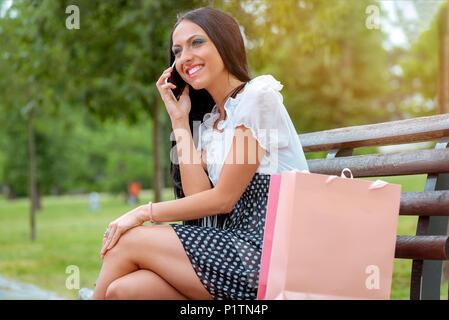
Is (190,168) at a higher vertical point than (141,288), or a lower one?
higher

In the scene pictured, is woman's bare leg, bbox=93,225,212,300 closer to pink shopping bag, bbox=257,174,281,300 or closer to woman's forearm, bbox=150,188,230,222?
woman's forearm, bbox=150,188,230,222

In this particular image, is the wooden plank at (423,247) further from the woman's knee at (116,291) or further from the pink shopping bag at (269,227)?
the woman's knee at (116,291)

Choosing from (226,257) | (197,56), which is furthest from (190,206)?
(197,56)

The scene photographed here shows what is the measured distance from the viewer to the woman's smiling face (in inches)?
109

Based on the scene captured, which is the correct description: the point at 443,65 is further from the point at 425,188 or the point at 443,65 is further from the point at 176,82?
the point at 425,188

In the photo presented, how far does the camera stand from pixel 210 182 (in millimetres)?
2809

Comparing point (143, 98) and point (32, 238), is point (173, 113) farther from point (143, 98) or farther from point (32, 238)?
point (32, 238)

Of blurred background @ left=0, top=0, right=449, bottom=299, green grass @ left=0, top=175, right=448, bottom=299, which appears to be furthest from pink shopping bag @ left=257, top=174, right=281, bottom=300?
green grass @ left=0, top=175, right=448, bottom=299

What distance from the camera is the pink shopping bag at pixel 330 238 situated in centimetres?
191

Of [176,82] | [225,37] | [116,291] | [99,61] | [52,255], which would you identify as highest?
[99,61]

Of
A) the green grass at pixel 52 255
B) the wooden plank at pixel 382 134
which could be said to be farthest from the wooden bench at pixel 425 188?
the green grass at pixel 52 255

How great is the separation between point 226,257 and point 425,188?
87 cm

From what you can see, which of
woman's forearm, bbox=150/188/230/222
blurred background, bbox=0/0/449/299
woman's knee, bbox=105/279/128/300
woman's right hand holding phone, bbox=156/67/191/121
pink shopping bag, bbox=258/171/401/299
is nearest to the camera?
pink shopping bag, bbox=258/171/401/299
